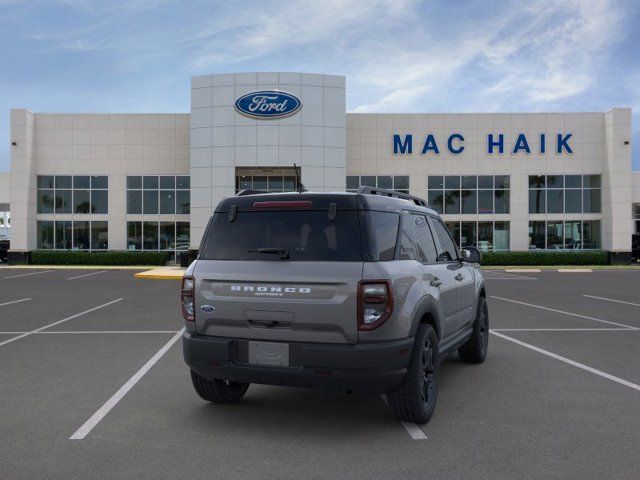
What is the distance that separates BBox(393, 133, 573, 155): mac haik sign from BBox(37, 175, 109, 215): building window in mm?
17058

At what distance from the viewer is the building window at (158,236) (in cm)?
3156

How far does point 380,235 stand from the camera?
4.39 meters

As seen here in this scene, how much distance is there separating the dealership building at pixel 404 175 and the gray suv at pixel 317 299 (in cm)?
2668

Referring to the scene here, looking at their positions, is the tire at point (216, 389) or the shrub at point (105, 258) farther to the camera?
the shrub at point (105, 258)

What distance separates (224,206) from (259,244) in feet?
1.72

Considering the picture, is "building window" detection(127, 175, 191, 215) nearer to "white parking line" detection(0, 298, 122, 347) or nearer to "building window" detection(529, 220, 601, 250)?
"white parking line" detection(0, 298, 122, 347)

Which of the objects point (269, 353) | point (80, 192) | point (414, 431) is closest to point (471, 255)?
point (414, 431)

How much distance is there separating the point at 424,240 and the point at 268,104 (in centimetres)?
2381

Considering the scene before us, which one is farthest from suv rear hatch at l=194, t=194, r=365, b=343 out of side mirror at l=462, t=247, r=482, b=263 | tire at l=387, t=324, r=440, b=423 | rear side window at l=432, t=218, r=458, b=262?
side mirror at l=462, t=247, r=482, b=263

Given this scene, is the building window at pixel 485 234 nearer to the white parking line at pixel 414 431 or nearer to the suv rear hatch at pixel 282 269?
the white parking line at pixel 414 431

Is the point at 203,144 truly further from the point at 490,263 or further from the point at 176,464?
the point at 176,464

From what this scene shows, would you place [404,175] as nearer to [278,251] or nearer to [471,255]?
[471,255]

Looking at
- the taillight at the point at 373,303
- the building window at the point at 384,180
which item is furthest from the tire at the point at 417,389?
the building window at the point at 384,180

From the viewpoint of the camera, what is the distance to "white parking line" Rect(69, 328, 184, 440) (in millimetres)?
4488
